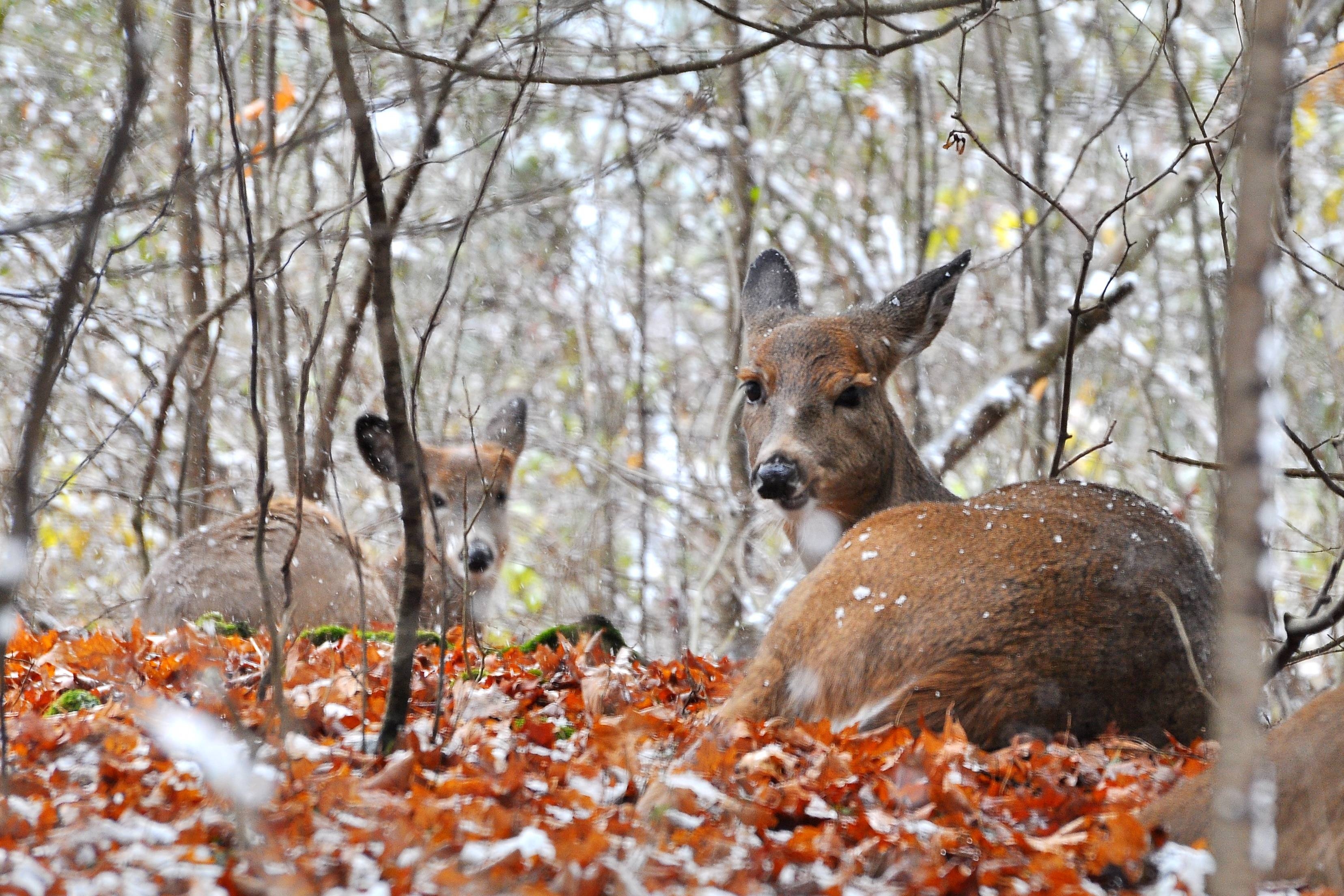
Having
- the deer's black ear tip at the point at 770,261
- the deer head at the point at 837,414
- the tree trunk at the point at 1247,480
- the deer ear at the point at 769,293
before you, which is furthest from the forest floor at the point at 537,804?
the deer's black ear tip at the point at 770,261

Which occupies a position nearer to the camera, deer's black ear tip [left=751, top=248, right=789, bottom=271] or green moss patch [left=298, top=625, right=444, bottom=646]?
green moss patch [left=298, top=625, right=444, bottom=646]

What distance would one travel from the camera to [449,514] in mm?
8875

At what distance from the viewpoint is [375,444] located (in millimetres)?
8203

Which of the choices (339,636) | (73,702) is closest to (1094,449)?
(339,636)

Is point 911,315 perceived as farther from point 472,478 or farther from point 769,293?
point 472,478

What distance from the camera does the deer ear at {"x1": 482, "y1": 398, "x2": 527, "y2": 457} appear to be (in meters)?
9.24

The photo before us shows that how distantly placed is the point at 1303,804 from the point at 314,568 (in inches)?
214

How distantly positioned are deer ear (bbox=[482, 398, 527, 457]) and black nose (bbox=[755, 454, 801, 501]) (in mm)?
3953

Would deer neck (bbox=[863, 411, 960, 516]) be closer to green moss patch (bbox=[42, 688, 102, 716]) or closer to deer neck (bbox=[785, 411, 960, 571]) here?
deer neck (bbox=[785, 411, 960, 571])

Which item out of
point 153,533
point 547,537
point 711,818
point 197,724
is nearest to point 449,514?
point 547,537

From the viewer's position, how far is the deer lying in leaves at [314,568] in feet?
21.7

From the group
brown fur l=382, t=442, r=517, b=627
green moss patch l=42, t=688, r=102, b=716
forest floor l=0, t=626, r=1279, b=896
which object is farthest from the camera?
brown fur l=382, t=442, r=517, b=627

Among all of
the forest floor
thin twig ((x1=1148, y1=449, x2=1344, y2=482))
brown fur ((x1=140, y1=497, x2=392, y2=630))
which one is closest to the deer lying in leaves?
brown fur ((x1=140, y1=497, x2=392, y2=630))

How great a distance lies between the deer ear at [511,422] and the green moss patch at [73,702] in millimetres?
4912
